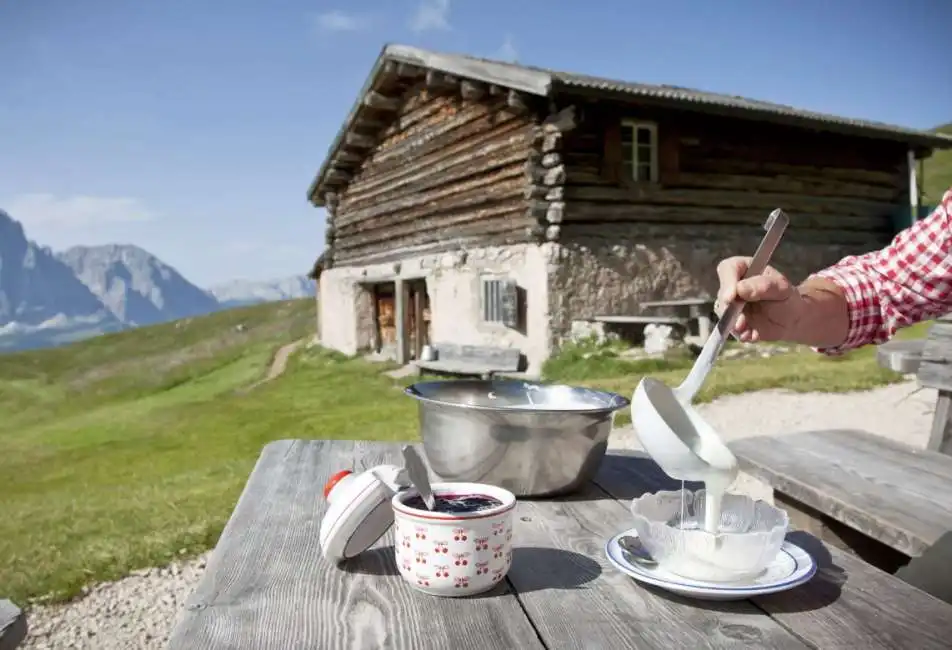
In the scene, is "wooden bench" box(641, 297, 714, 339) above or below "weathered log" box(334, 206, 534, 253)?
below

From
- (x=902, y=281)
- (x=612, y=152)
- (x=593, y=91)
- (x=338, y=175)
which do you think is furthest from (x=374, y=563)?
(x=338, y=175)

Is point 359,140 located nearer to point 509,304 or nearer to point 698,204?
point 509,304

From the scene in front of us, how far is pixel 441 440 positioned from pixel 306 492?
39 cm

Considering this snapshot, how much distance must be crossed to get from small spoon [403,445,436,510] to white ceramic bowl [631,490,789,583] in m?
0.33

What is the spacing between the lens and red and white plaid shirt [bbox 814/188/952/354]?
194 centimetres

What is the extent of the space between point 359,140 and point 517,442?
14.4 metres

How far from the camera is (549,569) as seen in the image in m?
1.31

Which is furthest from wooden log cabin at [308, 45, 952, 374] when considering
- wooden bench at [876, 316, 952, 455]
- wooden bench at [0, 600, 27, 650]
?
wooden bench at [0, 600, 27, 650]

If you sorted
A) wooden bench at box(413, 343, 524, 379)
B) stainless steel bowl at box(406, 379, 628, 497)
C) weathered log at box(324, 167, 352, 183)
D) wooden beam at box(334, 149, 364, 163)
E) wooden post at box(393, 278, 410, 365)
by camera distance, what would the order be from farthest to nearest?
1. weathered log at box(324, 167, 352, 183)
2. wooden beam at box(334, 149, 364, 163)
3. wooden post at box(393, 278, 410, 365)
4. wooden bench at box(413, 343, 524, 379)
5. stainless steel bowl at box(406, 379, 628, 497)

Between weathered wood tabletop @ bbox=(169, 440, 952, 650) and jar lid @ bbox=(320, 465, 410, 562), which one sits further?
jar lid @ bbox=(320, 465, 410, 562)

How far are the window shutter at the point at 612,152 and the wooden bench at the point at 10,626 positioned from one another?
9.88 metres

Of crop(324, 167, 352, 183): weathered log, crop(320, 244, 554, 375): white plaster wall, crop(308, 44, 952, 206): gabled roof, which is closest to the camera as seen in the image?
crop(308, 44, 952, 206): gabled roof

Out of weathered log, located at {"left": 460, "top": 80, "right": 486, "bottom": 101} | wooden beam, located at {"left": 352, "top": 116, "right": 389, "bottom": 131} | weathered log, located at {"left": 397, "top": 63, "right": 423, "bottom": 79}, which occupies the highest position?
weathered log, located at {"left": 397, "top": 63, "right": 423, "bottom": 79}

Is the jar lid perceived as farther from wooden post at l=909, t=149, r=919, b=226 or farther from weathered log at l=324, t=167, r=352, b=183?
weathered log at l=324, t=167, r=352, b=183
